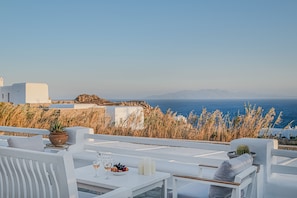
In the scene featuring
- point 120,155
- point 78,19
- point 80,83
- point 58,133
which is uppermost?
point 78,19

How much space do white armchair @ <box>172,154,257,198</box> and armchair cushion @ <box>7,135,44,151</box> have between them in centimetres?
202

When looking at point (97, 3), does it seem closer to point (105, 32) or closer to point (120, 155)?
point (105, 32)

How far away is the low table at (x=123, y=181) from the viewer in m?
3.21

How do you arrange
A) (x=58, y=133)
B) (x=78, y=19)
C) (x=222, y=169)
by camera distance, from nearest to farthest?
(x=222, y=169), (x=58, y=133), (x=78, y=19)

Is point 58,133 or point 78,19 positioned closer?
point 58,133

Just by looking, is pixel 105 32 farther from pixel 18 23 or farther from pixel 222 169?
pixel 222 169

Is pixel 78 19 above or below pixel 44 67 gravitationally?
above

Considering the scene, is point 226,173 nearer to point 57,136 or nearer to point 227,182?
point 227,182

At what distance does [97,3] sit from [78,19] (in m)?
1.22

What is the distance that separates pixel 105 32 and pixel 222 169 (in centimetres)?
936

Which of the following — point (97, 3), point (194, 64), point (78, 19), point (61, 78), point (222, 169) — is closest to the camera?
point (222, 169)

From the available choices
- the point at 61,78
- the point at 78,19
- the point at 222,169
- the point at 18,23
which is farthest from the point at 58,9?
the point at 222,169

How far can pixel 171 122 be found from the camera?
7211mm

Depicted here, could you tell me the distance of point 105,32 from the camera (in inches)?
465
